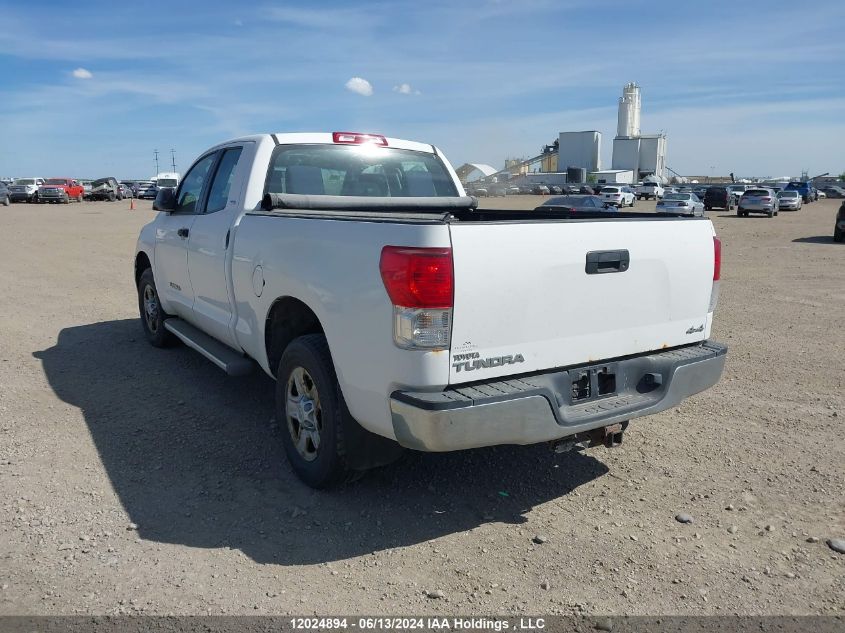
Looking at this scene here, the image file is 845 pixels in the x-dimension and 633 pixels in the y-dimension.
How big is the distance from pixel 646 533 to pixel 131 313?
24.7 feet

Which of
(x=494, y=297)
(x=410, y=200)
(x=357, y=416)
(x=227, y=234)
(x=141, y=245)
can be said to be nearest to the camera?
(x=494, y=297)

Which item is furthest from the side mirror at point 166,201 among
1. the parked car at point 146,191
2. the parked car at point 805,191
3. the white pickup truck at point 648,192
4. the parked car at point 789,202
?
the parked car at point 805,191

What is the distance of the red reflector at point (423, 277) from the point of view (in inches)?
119

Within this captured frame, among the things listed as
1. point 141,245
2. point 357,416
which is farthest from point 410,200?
point 141,245

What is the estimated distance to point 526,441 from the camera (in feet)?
10.6

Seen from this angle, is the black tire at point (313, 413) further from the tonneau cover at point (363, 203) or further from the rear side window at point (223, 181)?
the rear side window at point (223, 181)

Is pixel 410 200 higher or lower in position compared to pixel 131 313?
higher

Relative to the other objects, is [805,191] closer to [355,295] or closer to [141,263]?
[141,263]

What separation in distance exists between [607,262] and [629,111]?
131922 millimetres

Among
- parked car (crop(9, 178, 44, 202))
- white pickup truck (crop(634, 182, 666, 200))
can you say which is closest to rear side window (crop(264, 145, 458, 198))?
parked car (crop(9, 178, 44, 202))

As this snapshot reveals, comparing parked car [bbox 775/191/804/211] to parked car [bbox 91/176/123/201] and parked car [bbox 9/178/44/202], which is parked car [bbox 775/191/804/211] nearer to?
parked car [bbox 91/176/123/201]

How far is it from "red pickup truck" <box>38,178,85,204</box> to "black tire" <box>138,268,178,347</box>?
4585cm

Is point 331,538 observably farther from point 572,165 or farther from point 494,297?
point 572,165

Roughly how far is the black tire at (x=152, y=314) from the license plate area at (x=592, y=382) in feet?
14.9
